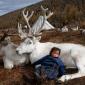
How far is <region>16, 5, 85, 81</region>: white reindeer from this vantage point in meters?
9.91

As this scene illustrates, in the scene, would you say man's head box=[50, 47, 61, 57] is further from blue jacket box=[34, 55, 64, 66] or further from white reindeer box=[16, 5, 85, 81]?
white reindeer box=[16, 5, 85, 81]

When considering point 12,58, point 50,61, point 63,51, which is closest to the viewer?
point 50,61

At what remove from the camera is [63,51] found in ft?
35.2

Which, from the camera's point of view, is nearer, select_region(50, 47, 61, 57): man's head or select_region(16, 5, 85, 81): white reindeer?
select_region(16, 5, 85, 81): white reindeer

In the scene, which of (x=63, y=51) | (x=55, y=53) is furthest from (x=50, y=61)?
(x=63, y=51)

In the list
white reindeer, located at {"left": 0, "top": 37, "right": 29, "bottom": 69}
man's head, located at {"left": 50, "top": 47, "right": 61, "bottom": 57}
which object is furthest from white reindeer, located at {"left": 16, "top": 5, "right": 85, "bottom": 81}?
man's head, located at {"left": 50, "top": 47, "right": 61, "bottom": 57}

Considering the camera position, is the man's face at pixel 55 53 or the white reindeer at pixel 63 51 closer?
the white reindeer at pixel 63 51

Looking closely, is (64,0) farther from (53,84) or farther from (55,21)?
(53,84)

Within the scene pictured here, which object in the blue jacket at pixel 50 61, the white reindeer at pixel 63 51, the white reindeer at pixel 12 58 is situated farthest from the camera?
the white reindeer at pixel 12 58

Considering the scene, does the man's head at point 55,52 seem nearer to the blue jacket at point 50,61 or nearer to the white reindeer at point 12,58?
the blue jacket at point 50,61

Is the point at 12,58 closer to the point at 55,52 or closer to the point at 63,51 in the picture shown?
the point at 63,51

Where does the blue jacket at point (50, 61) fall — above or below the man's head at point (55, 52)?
below

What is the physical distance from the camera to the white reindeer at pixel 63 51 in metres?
9.91

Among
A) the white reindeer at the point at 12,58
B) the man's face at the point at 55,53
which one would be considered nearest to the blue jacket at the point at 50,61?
the man's face at the point at 55,53
